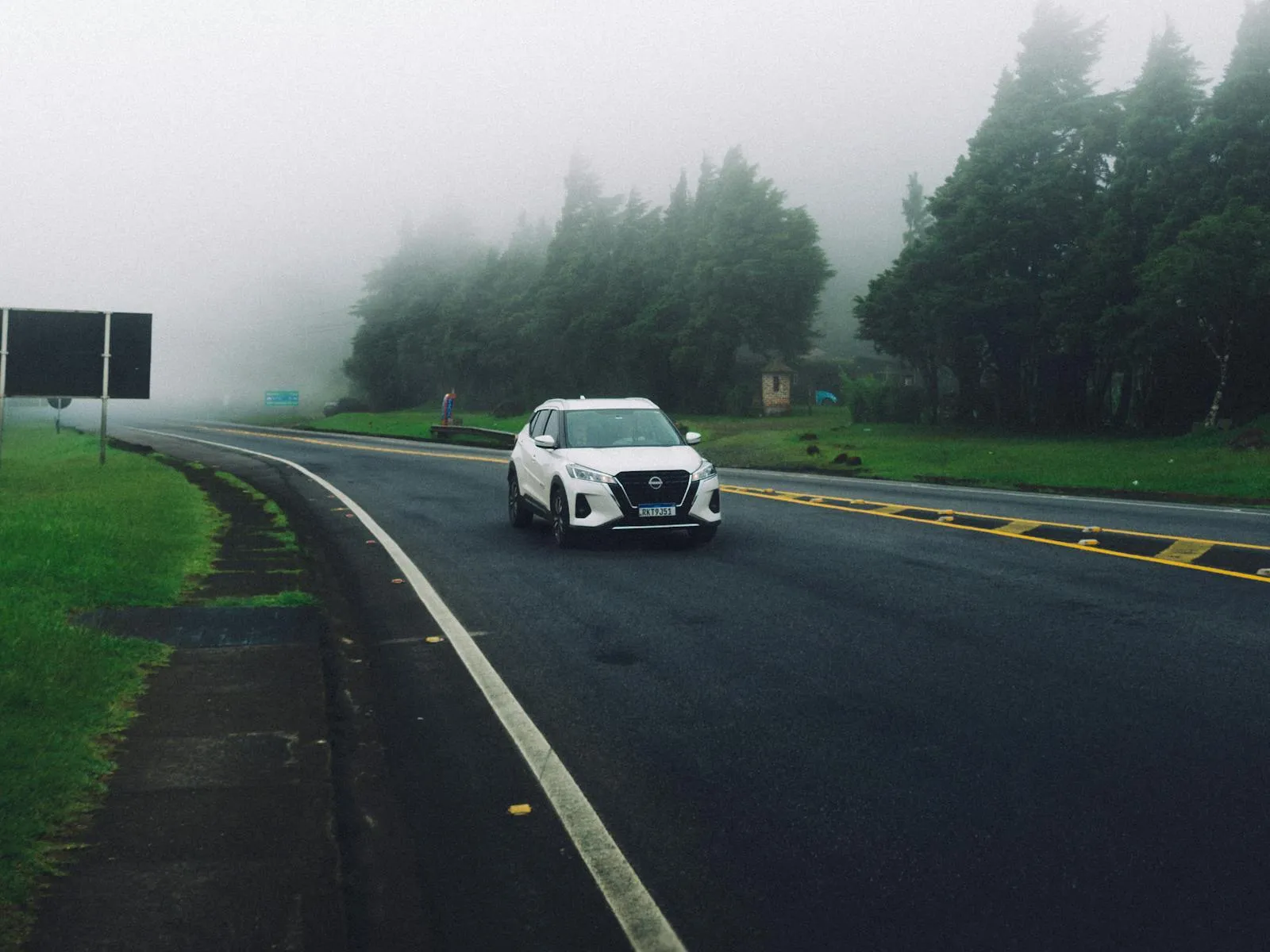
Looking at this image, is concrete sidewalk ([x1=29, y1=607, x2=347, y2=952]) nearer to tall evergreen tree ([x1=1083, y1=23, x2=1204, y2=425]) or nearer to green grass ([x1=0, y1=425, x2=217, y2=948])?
green grass ([x1=0, y1=425, x2=217, y2=948])

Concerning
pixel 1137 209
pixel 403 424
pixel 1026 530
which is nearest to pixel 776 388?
pixel 403 424

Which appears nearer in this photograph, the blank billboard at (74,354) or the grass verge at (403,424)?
the blank billboard at (74,354)

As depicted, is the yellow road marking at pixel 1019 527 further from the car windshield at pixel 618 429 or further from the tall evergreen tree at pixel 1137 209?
the tall evergreen tree at pixel 1137 209

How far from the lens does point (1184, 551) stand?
12.4m

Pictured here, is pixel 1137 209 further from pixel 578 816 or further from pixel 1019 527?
pixel 578 816

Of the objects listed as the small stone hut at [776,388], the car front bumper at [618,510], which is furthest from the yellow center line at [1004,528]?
the small stone hut at [776,388]

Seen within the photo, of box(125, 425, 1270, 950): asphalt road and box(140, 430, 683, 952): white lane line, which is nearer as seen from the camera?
box(140, 430, 683, 952): white lane line

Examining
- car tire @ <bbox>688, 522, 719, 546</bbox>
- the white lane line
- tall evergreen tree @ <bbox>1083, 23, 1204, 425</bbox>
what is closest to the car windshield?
car tire @ <bbox>688, 522, 719, 546</bbox>

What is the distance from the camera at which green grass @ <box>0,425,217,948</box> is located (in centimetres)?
438

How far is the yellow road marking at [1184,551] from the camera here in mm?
11805

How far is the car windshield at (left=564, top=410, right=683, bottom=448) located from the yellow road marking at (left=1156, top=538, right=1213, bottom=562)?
210 inches

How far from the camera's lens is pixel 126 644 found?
23.9ft

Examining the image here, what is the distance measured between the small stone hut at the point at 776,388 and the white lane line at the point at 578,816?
64933mm

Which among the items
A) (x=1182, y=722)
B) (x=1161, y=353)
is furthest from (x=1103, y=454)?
(x=1182, y=722)
